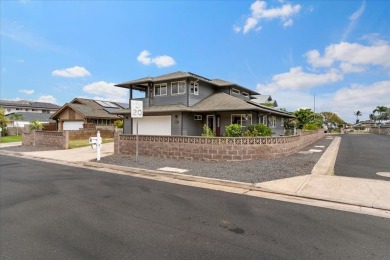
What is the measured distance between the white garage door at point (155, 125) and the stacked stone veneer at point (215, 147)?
749cm

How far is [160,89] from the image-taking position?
988 inches

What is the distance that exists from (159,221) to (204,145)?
8613 mm

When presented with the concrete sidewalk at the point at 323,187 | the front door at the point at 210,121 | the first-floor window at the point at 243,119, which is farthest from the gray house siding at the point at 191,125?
Result: the concrete sidewalk at the point at 323,187

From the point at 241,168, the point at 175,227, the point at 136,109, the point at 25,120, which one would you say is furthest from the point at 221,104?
the point at 25,120

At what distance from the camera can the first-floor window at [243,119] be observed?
21.5 meters

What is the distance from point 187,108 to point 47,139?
13.8 meters

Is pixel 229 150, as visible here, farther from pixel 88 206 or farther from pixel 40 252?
pixel 40 252

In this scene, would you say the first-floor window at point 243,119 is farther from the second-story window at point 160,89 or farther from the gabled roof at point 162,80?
the second-story window at point 160,89

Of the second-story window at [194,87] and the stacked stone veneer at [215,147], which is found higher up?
the second-story window at [194,87]

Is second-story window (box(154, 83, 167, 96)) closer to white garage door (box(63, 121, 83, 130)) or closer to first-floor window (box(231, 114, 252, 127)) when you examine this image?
first-floor window (box(231, 114, 252, 127))

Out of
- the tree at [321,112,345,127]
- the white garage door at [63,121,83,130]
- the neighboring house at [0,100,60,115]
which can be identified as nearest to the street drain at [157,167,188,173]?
the white garage door at [63,121,83,130]

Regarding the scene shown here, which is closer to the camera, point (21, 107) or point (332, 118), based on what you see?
point (21, 107)

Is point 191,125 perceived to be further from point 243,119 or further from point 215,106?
point 243,119

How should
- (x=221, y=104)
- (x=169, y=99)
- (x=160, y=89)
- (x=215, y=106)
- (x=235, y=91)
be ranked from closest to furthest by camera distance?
1. (x=215, y=106)
2. (x=221, y=104)
3. (x=169, y=99)
4. (x=160, y=89)
5. (x=235, y=91)
